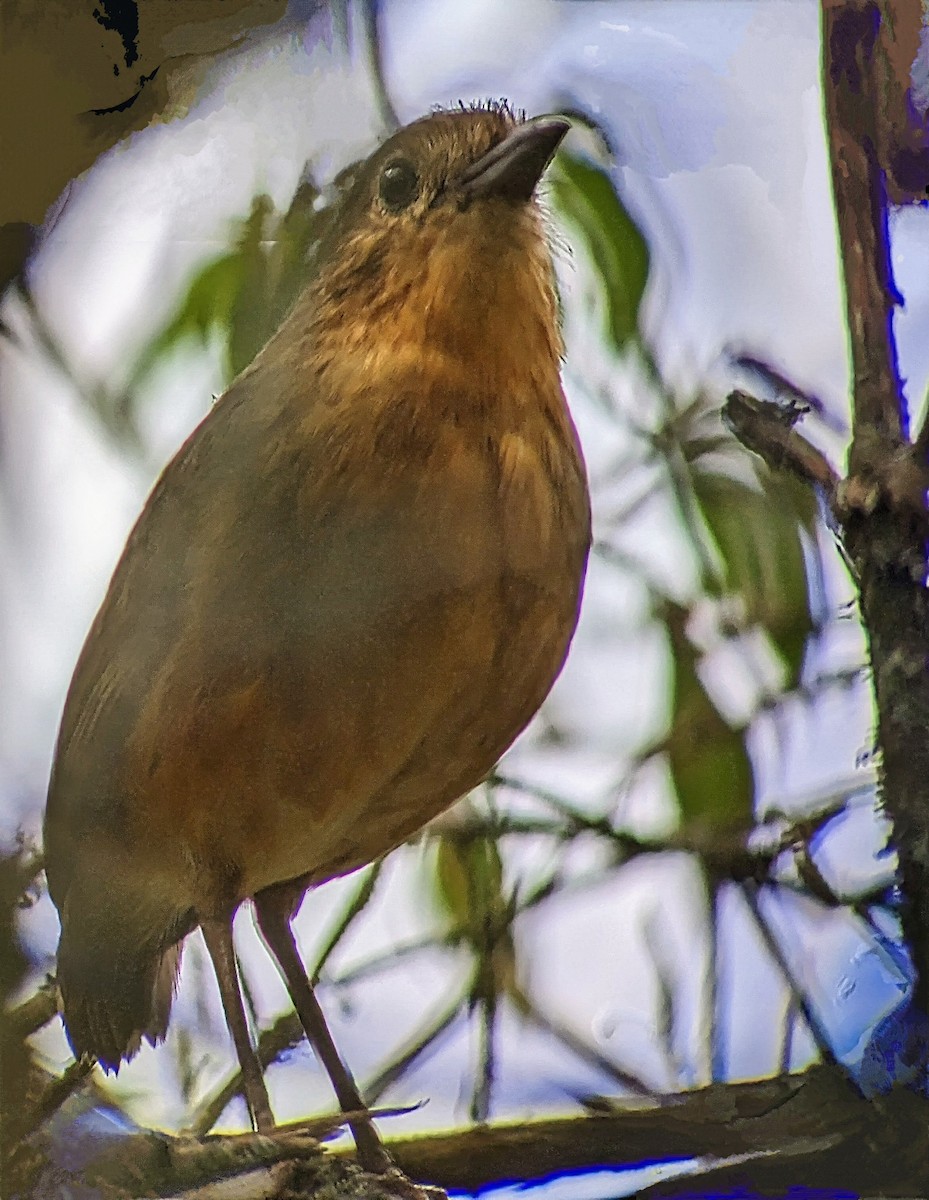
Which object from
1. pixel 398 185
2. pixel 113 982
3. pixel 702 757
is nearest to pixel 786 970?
pixel 702 757

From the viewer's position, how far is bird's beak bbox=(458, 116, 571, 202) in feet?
2.23

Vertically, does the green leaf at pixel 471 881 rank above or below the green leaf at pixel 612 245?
below

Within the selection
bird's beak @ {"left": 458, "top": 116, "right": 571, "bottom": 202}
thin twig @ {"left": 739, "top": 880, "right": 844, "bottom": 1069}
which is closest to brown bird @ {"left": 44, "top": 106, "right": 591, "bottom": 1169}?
bird's beak @ {"left": 458, "top": 116, "right": 571, "bottom": 202}

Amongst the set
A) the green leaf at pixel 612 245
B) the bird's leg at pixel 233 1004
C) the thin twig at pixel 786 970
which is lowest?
the thin twig at pixel 786 970

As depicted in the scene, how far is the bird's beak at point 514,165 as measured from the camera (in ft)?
2.23

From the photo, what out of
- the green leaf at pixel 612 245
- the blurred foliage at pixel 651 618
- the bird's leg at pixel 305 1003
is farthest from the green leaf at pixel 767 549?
the bird's leg at pixel 305 1003

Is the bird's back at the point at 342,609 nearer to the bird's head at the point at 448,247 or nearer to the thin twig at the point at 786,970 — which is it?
the bird's head at the point at 448,247

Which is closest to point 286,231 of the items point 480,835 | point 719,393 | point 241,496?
point 241,496

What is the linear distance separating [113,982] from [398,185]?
1.69 ft

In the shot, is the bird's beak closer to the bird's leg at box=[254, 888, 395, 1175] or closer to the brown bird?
the brown bird

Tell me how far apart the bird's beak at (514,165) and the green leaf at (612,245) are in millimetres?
31

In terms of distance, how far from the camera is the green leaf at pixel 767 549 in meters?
0.72

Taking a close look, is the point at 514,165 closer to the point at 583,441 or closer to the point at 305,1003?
the point at 583,441

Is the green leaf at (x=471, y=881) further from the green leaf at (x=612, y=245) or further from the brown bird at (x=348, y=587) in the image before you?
the green leaf at (x=612, y=245)
